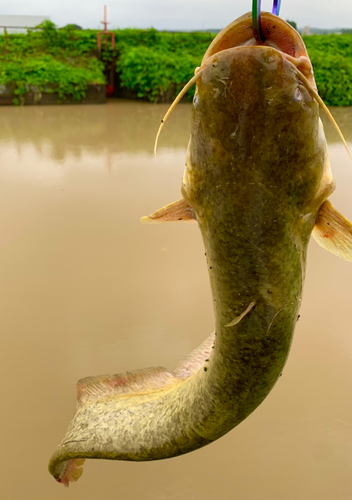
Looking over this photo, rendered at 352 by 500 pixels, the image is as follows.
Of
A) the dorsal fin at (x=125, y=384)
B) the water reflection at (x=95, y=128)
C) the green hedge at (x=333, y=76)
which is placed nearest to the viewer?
the dorsal fin at (x=125, y=384)

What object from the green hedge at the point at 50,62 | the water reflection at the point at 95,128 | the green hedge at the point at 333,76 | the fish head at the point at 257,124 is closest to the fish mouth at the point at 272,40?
the fish head at the point at 257,124

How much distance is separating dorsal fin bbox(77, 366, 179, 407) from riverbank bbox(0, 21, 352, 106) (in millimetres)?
5059

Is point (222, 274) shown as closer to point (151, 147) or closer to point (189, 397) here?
point (189, 397)

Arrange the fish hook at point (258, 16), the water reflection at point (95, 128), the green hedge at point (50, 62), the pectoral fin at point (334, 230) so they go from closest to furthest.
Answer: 1. the fish hook at point (258, 16)
2. the pectoral fin at point (334, 230)
3. the water reflection at point (95, 128)
4. the green hedge at point (50, 62)

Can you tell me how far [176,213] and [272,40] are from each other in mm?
274

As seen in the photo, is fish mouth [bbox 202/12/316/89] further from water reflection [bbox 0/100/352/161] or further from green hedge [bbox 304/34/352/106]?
green hedge [bbox 304/34/352/106]

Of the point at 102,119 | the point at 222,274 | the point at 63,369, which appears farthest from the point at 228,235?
the point at 102,119

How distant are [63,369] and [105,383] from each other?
378 mm

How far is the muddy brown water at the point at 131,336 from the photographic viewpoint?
1056mm

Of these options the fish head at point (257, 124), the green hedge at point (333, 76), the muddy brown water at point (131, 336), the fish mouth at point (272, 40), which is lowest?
the muddy brown water at point (131, 336)

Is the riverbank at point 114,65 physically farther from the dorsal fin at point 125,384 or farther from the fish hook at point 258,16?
the fish hook at point 258,16

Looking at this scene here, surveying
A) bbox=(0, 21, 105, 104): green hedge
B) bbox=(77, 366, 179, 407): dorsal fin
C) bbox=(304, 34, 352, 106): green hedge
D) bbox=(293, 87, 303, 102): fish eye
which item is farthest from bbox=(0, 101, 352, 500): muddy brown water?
bbox=(304, 34, 352, 106): green hedge

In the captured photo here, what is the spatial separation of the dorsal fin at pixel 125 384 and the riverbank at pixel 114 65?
5059mm

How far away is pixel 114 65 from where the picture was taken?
611 centimetres
